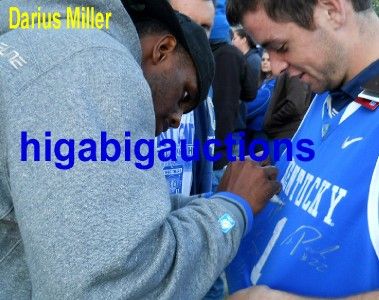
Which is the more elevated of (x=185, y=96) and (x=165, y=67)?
(x=165, y=67)

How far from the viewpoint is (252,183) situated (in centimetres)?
152

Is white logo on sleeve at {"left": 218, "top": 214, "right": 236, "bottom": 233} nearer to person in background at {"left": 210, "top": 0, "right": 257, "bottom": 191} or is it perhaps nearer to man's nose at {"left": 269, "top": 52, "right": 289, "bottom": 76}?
man's nose at {"left": 269, "top": 52, "right": 289, "bottom": 76}

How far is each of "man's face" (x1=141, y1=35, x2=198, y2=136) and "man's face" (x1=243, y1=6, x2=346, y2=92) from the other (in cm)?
39

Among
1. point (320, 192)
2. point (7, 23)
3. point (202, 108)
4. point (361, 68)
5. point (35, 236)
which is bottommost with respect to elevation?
point (202, 108)

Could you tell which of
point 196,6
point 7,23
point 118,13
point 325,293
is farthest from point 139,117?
point 196,6

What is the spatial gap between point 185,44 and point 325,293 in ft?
2.75

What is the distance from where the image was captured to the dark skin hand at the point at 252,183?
4.87 ft

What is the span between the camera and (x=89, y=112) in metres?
1.05

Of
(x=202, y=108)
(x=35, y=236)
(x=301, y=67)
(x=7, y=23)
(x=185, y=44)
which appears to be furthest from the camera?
(x=202, y=108)

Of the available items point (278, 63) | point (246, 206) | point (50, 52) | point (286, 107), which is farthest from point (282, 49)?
point (286, 107)

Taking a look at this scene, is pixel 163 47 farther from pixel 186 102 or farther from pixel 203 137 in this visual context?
pixel 203 137

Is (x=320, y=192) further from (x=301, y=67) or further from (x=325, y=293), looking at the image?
(x=301, y=67)

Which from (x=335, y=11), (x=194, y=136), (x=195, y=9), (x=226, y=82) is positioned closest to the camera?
(x=335, y=11)

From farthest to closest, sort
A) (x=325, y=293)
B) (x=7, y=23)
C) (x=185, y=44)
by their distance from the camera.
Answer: (x=185, y=44) < (x=325, y=293) < (x=7, y=23)
